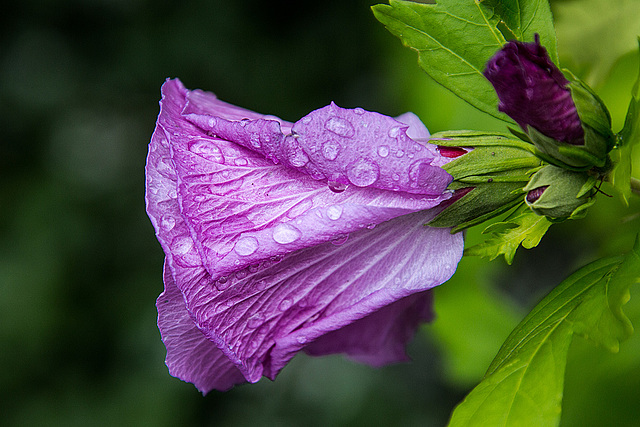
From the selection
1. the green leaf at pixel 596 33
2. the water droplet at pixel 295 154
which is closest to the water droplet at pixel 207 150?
the water droplet at pixel 295 154

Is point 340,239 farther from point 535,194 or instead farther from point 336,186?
point 535,194

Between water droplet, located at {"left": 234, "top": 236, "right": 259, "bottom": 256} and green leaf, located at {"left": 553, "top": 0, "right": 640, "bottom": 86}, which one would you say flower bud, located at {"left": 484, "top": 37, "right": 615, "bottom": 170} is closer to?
water droplet, located at {"left": 234, "top": 236, "right": 259, "bottom": 256}

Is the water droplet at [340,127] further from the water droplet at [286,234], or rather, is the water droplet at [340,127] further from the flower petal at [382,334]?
the flower petal at [382,334]

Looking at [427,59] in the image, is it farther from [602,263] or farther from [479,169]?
[602,263]

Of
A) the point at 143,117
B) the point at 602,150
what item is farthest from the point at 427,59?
the point at 143,117

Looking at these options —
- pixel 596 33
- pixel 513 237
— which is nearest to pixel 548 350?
pixel 513 237

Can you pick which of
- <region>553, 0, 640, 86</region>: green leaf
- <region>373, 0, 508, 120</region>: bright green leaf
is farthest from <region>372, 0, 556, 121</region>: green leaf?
<region>553, 0, 640, 86</region>: green leaf
